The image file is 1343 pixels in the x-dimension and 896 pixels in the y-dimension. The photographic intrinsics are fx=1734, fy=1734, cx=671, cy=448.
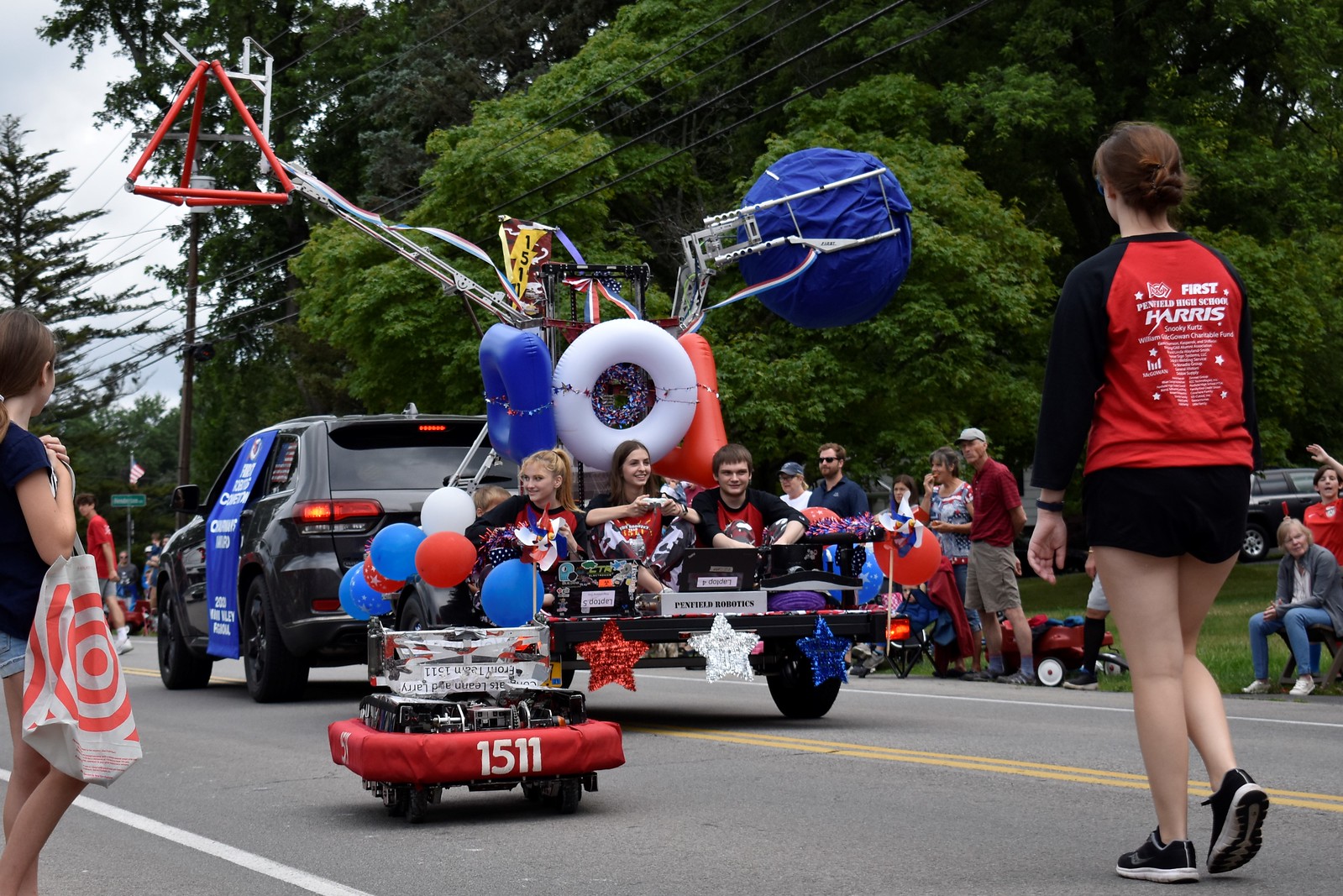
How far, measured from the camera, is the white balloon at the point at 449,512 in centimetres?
991

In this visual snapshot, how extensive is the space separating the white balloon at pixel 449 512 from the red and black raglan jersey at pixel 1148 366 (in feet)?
16.5

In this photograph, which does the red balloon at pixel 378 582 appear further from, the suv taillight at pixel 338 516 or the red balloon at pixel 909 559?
the red balloon at pixel 909 559

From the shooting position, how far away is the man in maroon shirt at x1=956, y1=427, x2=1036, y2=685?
14.2 m

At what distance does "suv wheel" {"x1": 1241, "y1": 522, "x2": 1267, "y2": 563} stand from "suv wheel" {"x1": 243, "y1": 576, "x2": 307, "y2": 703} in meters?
26.7

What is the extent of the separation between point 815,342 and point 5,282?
52324 millimetres

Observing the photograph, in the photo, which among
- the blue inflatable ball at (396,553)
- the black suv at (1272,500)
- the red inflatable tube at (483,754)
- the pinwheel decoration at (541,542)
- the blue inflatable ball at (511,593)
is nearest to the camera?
the red inflatable tube at (483,754)

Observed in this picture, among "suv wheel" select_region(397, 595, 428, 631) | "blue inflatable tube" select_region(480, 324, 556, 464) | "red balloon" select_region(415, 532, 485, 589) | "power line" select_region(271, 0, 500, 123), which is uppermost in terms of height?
"power line" select_region(271, 0, 500, 123)

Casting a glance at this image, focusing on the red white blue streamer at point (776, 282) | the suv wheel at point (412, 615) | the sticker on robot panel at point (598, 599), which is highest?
the red white blue streamer at point (776, 282)

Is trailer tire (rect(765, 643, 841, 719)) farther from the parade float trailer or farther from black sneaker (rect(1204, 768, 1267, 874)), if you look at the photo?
black sneaker (rect(1204, 768, 1267, 874))

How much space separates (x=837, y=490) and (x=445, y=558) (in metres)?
6.66

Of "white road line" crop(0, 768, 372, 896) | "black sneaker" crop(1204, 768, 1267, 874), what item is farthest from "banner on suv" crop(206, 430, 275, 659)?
"black sneaker" crop(1204, 768, 1267, 874)

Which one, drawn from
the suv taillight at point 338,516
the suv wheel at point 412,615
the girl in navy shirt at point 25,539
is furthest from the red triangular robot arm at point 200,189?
the girl in navy shirt at point 25,539

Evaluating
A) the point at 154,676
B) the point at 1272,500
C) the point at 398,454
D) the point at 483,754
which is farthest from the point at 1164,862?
the point at 1272,500

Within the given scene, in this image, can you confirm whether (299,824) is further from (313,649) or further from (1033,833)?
(313,649)
